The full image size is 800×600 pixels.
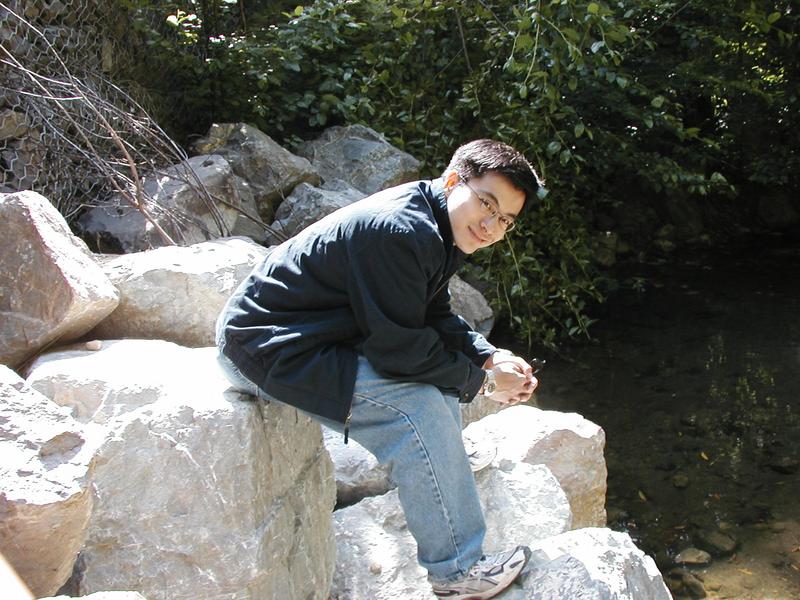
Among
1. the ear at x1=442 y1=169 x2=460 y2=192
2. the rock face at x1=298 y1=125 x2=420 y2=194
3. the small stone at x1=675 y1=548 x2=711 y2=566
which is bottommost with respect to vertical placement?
the small stone at x1=675 y1=548 x2=711 y2=566

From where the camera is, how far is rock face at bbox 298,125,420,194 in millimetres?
4820

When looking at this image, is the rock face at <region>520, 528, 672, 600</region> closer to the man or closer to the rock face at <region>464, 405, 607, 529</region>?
the man

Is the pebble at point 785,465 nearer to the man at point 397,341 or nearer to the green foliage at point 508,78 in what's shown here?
the green foliage at point 508,78

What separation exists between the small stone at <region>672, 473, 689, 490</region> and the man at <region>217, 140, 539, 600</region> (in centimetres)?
212

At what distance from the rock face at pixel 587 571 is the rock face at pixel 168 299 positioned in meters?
1.18

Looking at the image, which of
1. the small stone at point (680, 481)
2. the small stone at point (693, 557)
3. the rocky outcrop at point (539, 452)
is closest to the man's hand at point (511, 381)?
the rocky outcrop at point (539, 452)

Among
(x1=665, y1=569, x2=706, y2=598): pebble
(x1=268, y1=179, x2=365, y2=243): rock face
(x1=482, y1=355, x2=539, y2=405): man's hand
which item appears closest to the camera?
(x1=482, y1=355, x2=539, y2=405): man's hand

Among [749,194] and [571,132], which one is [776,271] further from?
[571,132]

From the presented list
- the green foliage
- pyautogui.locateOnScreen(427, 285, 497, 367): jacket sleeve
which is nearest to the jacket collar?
pyautogui.locateOnScreen(427, 285, 497, 367): jacket sleeve

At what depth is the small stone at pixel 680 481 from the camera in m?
3.83

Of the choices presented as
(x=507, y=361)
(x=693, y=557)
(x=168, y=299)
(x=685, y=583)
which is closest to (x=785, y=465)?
(x=693, y=557)

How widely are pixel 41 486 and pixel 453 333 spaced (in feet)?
3.40

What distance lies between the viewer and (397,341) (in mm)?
1806

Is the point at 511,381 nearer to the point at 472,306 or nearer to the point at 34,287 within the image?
the point at 34,287
